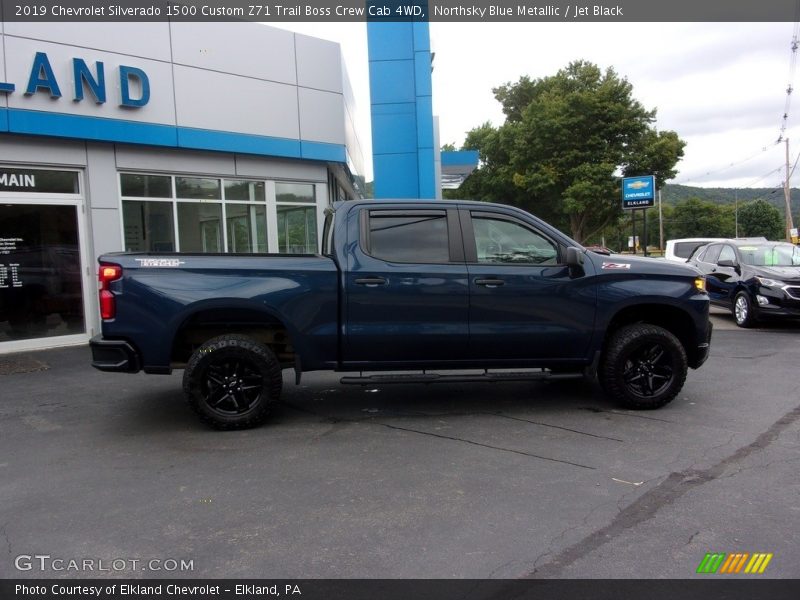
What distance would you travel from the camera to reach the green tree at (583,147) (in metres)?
30.9

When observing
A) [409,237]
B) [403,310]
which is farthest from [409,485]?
[409,237]


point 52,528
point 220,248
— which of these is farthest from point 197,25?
point 52,528

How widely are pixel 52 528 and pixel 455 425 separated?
10.5 feet

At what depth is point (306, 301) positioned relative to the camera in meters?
5.42

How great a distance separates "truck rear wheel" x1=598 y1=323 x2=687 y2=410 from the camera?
588cm

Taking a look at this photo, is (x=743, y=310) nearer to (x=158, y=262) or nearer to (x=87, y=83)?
(x=158, y=262)

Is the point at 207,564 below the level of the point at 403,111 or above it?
below

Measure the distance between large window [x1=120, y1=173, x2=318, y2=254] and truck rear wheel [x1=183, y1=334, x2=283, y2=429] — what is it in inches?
274

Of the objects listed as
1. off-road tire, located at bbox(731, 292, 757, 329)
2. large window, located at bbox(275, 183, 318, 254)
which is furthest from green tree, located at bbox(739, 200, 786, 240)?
large window, located at bbox(275, 183, 318, 254)

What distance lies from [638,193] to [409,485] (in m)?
22.1

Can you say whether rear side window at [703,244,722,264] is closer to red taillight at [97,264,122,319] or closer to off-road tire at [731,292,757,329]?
off-road tire at [731,292,757,329]

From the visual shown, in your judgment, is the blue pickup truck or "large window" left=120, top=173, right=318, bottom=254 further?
"large window" left=120, top=173, right=318, bottom=254

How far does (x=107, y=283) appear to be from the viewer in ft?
17.0
